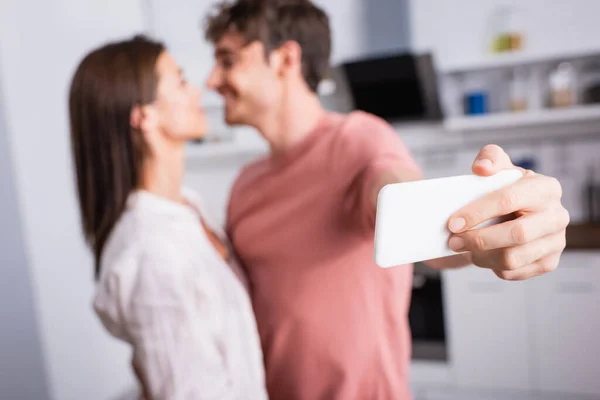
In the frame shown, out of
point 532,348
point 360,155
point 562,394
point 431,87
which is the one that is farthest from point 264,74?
point 562,394

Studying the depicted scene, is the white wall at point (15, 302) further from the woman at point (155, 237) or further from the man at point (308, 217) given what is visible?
the man at point (308, 217)

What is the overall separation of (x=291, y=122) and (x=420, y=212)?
0.43m

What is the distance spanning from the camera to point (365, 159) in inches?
23.1

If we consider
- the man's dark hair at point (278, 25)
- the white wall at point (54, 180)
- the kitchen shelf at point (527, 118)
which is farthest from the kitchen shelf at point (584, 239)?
the white wall at point (54, 180)

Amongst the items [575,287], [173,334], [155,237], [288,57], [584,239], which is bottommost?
[575,287]

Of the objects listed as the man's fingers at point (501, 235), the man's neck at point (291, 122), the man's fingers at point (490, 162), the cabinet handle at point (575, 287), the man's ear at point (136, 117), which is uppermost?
the man's ear at point (136, 117)

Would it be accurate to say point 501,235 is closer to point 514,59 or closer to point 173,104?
point 173,104

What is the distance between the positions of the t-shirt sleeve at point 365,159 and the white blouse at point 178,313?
0.20m

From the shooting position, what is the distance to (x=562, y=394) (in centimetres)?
151

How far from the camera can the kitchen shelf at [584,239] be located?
1.45 m

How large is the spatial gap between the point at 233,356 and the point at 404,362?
0.84ft

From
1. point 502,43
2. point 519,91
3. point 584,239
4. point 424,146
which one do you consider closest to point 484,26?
point 502,43

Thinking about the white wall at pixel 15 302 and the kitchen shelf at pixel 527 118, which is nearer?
the white wall at pixel 15 302

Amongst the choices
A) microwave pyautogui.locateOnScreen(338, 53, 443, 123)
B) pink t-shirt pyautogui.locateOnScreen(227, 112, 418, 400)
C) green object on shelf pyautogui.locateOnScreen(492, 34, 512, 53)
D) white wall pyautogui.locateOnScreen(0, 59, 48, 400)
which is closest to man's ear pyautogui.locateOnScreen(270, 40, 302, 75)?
pink t-shirt pyautogui.locateOnScreen(227, 112, 418, 400)
